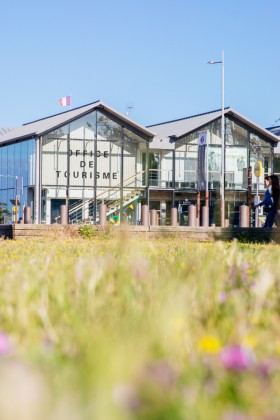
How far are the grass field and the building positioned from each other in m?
42.1

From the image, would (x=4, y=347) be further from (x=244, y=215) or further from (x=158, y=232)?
(x=244, y=215)

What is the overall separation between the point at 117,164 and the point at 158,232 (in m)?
29.3

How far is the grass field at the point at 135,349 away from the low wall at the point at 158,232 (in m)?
15.7

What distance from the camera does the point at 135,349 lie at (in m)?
1.88

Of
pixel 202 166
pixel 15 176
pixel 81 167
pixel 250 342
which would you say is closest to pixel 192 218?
pixel 202 166

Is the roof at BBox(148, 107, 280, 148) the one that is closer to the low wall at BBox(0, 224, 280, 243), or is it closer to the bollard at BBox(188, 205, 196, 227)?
the bollard at BBox(188, 205, 196, 227)

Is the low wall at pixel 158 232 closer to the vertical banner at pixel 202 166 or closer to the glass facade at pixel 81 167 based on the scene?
the vertical banner at pixel 202 166

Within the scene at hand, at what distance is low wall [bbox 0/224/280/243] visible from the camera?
66.7 ft

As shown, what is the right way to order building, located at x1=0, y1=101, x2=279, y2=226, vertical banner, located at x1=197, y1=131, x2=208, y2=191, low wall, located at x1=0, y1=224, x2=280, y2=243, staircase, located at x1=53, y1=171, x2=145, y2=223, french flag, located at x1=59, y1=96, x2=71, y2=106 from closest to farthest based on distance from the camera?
low wall, located at x1=0, y1=224, x2=280, y2=243 < vertical banner, located at x1=197, y1=131, x2=208, y2=191 < staircase, located at x1=53, y1=171, x2=145, y2=223 < building, located at x1=0, y1=101, x2=279, y2=226 < french flag, located at x1=59, y1=96, x2=71, y2=106

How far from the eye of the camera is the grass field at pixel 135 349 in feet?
4.56

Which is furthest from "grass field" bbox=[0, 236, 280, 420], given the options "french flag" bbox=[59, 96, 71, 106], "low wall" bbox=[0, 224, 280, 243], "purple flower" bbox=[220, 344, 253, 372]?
"french flag" bbox=[59, 96, 71, 106]

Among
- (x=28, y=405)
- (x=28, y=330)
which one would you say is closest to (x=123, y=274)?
(x=28, y=330)

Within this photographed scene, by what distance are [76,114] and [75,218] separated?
625cm

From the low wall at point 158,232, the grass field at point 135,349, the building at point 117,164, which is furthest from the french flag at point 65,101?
the grass field at point 135,349
